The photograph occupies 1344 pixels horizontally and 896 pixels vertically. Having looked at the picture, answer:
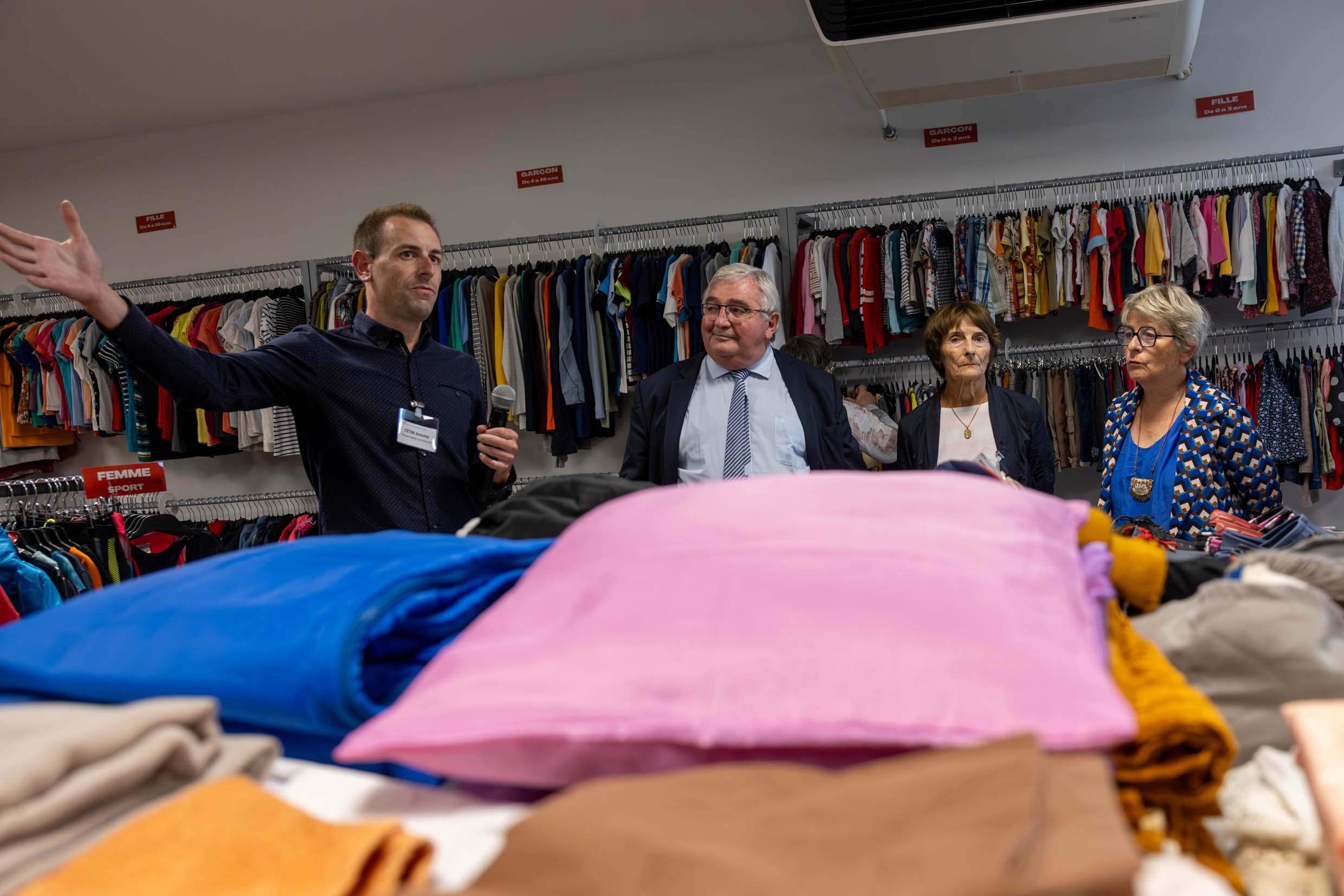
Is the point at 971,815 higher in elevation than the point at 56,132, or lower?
lower

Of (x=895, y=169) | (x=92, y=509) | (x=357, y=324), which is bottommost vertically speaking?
(x=92, y=509)

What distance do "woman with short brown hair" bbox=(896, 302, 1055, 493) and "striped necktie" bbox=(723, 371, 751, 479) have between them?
892 millimetres

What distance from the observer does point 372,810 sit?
72 centimetres

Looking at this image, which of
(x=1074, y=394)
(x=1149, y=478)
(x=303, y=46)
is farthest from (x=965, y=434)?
(x=303, y=46)

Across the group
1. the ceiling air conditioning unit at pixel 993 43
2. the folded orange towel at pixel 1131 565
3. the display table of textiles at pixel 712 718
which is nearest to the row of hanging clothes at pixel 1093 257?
the ceiling air conditioning unit at pixel 993 43

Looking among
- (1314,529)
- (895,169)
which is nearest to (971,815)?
(1314,529)

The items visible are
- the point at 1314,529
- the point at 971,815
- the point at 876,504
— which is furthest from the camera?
the point at 1314,529

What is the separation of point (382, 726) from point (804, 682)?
0.29 meters

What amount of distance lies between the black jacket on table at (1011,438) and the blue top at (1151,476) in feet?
1.48

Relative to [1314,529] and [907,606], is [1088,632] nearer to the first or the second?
[907,606]

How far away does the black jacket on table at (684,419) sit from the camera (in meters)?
3.21

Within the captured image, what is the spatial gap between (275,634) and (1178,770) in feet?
2.29

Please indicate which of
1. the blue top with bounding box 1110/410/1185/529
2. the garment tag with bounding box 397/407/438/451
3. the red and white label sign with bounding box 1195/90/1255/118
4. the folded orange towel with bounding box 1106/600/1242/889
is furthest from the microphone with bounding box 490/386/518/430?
the red and white label sign with bounding box 1195/90/1255/118

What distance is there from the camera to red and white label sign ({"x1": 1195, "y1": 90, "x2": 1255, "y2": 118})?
5.33 m
